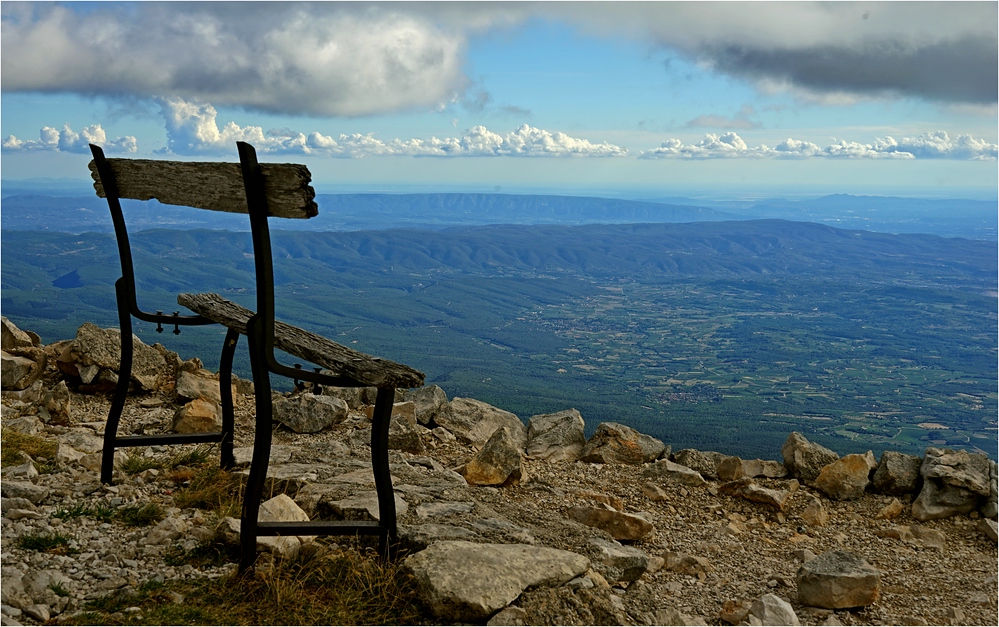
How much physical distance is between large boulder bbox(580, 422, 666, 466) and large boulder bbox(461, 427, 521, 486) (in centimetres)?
175

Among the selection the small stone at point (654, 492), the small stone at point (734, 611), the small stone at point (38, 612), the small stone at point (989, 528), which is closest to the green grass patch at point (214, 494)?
the small stone at point (38, 612)

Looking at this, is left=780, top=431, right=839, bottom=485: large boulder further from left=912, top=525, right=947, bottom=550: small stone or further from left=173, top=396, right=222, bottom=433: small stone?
left=173, top=396, right=222, bottom=433: small stone

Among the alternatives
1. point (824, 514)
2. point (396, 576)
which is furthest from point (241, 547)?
point (824, 514)

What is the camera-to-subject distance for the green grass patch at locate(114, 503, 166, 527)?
5773mm

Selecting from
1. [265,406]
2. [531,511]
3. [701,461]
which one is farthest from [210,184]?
[701,461]

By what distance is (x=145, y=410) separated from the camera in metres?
9.56

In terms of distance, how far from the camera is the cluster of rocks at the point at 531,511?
194 inches

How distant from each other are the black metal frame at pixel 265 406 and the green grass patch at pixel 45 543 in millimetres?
1235

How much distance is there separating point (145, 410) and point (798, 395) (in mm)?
144372

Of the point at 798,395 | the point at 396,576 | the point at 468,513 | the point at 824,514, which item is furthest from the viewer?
the point at 798,395

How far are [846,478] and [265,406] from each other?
6.45m

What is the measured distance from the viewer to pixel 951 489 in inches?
328

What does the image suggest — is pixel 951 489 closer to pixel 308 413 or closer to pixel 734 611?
pixel 734 611

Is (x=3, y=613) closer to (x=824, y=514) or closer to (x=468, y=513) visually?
(x=468, y=513)
